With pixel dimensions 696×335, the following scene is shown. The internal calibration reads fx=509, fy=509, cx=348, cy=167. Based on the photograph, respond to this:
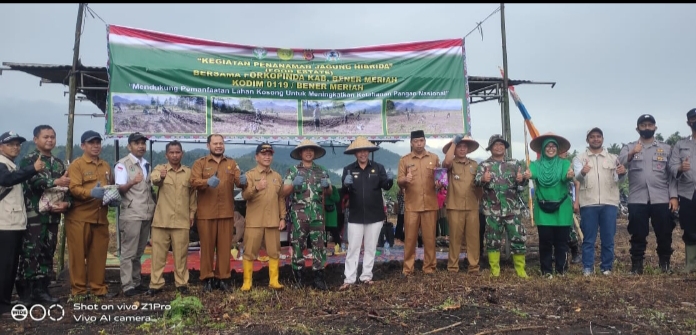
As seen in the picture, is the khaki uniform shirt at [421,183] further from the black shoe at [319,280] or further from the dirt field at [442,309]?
the black shoe at [319,280]

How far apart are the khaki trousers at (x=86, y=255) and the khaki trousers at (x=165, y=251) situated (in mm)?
541

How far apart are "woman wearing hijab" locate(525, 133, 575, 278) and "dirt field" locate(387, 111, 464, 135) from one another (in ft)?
5.70

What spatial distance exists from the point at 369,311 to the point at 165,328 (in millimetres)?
1724

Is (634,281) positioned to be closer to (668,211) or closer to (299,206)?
(668,211)

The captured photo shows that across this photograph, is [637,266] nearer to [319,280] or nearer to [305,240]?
[319,280]

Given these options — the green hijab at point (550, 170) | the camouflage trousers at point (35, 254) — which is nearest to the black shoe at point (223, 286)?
the camouflage trousers at point (35, 254)

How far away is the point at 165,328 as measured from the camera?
4227mm

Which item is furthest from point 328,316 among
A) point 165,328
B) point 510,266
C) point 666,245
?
point 666,245

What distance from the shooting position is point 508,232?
6172 mm

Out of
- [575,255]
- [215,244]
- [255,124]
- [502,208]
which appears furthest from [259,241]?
[575,255]

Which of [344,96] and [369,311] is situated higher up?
[344,96]

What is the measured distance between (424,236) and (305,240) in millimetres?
1502

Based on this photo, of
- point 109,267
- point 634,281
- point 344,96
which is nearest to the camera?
point 634,281

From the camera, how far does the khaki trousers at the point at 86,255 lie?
5.43 meters
